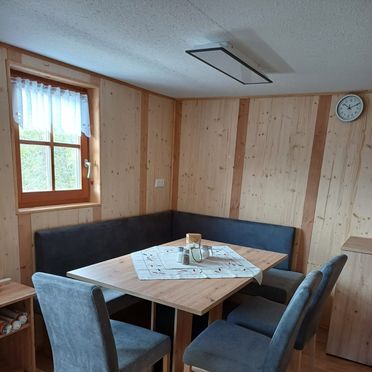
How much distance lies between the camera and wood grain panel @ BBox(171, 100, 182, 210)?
375 cm

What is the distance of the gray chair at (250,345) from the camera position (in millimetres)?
1362

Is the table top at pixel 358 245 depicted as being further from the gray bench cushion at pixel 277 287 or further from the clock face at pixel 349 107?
the clock face at pixel 349 107

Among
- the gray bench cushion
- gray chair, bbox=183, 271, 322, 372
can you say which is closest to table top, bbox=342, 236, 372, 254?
the gray bench cushion

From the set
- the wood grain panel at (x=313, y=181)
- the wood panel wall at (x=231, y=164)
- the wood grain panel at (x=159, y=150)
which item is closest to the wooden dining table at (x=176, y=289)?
the wood panel wall at (x=231, y=164)

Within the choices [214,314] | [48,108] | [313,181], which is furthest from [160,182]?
[214,314]

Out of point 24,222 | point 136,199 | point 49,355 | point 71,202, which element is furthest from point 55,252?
point 136,199

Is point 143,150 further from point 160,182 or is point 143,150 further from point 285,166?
point 285,166

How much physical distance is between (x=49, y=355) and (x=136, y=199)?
1594 mm

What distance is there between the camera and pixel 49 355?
234cm

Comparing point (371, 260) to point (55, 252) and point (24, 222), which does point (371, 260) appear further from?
point (24, 222)

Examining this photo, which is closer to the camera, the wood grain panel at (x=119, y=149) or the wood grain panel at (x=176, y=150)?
the wood grain panel at (x=119, y=149)

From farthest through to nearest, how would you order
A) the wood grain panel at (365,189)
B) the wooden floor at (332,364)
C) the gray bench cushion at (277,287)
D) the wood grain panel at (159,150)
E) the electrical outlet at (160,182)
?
the electrical outlet at (160,182) → the wood grain panel at (159,150) → the wood grain panel at (365,189) → the gray bench cushion at (277,287) → the wooden floor at (332,364)

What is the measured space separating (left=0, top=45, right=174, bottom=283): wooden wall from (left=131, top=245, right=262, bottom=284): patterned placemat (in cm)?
82

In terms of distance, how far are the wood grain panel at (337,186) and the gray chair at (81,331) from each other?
2108 mm
